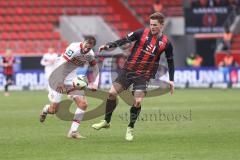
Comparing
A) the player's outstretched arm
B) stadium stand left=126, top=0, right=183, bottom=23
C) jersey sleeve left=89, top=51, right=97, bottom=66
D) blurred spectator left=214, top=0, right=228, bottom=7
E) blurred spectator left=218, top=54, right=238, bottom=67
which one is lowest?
blurred spectator left=218, top=54, right=238, bottom=67

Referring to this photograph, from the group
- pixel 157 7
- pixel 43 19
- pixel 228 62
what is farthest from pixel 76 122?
pixel 43 19

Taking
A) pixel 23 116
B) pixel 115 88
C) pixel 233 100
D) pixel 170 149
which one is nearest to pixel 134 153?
pixel 170 149

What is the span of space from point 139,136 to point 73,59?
2.04 m

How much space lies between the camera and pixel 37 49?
40188 mm

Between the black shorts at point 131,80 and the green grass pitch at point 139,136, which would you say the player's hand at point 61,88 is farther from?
the black shorts at point 131,80

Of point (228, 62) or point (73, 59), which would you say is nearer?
point (73, 59)

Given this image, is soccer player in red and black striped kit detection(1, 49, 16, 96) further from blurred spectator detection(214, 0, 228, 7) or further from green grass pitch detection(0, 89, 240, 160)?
blurred spectator detection(214, 0, 228, 7)

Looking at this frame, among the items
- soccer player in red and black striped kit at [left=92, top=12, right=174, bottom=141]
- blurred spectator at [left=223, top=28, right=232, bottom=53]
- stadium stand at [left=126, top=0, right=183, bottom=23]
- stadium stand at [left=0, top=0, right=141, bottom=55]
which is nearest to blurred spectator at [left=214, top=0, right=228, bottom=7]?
blurred spectator at [left=223, top=28, right=232, bottom=53]

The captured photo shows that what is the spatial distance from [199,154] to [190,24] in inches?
1110

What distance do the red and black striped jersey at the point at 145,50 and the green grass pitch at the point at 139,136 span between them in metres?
1.38

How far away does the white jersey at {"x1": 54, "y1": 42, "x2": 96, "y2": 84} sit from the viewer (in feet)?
48.6

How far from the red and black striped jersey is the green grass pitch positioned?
1.38 metres

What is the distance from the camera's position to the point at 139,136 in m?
15.2

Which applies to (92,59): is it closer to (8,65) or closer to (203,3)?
(8,65)
